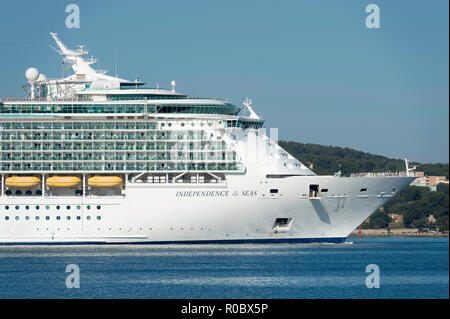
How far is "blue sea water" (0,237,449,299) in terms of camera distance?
117ft

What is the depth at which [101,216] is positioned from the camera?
53.4m

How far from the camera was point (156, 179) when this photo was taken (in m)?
54.2

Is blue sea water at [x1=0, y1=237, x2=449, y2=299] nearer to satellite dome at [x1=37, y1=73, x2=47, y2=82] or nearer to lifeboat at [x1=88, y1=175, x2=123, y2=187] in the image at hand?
lifeboat at [x1=88, y1=175, x2=123, y2=187]

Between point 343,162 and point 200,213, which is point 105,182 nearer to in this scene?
point 200,213

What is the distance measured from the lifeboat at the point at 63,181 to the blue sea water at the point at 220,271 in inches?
139

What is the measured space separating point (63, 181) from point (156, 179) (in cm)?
530

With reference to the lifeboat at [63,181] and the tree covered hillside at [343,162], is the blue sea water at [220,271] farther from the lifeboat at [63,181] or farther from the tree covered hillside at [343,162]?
the tree covered hillside at [343,162]

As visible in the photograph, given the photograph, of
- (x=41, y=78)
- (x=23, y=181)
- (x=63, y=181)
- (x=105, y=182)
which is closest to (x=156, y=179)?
(x=105, y=182)

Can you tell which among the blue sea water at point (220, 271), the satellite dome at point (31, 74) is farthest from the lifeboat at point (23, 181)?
the satellite dome at point (31, 74)

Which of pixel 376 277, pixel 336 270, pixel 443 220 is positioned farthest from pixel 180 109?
pixel 443 220

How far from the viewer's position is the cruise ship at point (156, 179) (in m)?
53.0

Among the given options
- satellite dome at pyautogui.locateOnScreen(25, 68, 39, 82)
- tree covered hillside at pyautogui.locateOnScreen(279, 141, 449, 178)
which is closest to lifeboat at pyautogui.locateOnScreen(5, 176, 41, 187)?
satellite dome at pyautogui.locateOnScreen(25, 68, 39, 82)

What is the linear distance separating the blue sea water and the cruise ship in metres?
1.17
